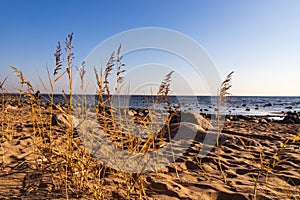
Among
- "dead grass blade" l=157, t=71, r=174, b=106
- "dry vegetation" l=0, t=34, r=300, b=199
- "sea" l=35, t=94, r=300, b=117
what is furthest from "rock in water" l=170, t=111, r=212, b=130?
"dead grass blade" l=157, t=71, r=174, b=106

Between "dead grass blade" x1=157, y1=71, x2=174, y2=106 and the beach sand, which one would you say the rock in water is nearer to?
the beach sand

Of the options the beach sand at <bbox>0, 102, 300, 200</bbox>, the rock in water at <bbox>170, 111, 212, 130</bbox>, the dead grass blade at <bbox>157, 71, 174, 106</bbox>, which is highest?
the dead grass blade at <bbox>157, 71, 174, 106</bbox>

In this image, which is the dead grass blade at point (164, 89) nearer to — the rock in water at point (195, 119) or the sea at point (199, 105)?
the sea at point (199, 105)

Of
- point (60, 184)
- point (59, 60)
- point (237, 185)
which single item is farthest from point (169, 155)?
point (59, 60)

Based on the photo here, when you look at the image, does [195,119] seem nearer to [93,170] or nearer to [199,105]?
[93,170]

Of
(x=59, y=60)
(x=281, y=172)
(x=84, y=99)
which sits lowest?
(x=281, y=172)

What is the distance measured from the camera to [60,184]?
189 cm

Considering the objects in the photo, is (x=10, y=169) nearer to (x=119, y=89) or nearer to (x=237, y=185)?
(x=119, y=89)

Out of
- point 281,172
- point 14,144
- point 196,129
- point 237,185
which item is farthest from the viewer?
point 196,129

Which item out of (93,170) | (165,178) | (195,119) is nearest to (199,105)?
(195,119)

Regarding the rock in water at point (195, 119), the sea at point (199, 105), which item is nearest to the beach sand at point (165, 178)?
the sea at point (199, 105)

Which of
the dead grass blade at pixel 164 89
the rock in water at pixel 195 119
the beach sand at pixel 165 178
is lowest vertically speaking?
the beach sand at pixel 165 178

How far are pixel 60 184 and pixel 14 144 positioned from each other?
175 centimetres

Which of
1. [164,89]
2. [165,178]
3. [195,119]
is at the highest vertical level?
[164,89]
